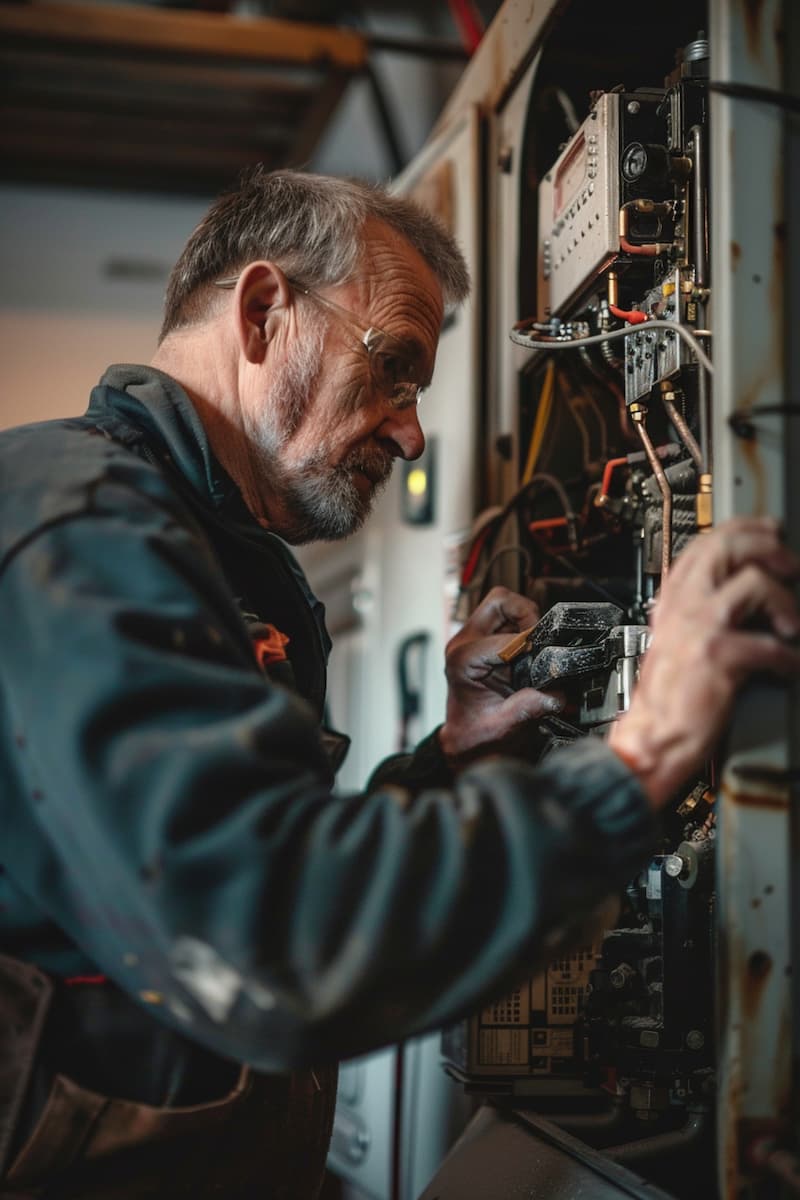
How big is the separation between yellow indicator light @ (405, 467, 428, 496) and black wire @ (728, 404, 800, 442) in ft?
4.07

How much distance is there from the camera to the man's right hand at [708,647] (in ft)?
2.93

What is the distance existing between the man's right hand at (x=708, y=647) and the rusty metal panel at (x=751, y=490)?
0.06m

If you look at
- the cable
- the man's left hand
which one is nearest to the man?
the cable

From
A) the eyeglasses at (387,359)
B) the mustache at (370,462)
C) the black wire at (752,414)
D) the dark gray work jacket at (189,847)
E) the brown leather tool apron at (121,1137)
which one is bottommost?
the brown leather tool apron at (121,1137)

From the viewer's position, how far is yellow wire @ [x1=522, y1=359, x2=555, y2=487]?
1.82m

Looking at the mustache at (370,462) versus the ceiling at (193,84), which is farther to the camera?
the ceiling at (193,84)

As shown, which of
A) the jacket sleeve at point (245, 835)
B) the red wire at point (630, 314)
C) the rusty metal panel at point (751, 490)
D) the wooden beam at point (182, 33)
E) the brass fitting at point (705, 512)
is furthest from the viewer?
the wooden beam at point (182, 33)

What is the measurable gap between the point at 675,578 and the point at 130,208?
151 inches

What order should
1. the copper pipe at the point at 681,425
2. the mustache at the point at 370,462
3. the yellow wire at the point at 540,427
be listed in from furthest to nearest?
1. the yellow wire at the point at 540,427
2. the mustache at the point at 370,462
3. the copper pipe at the point at 681,425

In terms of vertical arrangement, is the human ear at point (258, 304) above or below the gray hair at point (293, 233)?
below

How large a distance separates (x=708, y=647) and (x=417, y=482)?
4.56ft

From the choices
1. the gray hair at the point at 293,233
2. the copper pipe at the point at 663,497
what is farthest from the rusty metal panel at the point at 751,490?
the gray hair at the point at 293,233

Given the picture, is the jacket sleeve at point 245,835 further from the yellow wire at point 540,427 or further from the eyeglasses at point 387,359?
the yellow wire at point 540,427

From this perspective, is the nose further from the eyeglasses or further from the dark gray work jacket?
A: the dark gray work jacket
